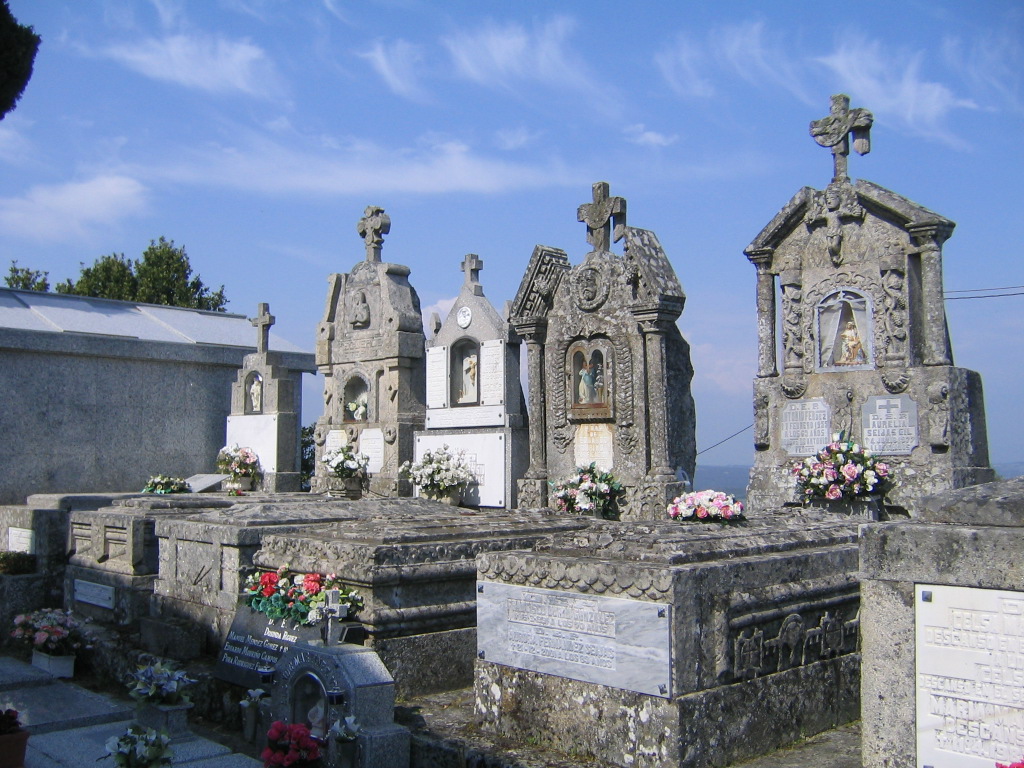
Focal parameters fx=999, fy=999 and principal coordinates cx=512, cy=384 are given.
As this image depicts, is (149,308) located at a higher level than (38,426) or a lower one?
higher

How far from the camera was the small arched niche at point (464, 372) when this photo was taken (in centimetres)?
1255

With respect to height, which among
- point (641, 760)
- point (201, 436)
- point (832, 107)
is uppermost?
point (832, 107)

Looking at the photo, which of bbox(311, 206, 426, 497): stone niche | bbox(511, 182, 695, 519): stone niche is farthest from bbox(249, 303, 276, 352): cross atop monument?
bbox(511, 182, 695, 519): stone niche

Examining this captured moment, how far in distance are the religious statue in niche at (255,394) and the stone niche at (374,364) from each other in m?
1.69

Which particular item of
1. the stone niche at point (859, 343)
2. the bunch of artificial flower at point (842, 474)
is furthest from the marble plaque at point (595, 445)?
the bunch of artificial flower at point (842, 474)

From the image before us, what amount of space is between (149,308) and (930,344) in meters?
13.2

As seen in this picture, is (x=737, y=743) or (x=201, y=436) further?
(x=201, y=436)

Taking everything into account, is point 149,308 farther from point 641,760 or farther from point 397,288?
point 641,760

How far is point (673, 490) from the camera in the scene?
1010 centimetres

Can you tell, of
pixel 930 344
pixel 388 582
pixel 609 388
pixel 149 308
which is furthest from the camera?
pixel 149 308

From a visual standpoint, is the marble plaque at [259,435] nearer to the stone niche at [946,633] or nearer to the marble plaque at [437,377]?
the marble plaque at [437,377]

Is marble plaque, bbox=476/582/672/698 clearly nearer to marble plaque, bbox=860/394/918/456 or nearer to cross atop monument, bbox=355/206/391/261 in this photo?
marble plaque, bbox=860/394/918/456

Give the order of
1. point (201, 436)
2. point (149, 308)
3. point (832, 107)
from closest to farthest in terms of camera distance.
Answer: point (832, 107) < point (201, 436) < point (149, 308)

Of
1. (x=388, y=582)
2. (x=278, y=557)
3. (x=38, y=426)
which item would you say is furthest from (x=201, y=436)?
(x=388, y=582)
